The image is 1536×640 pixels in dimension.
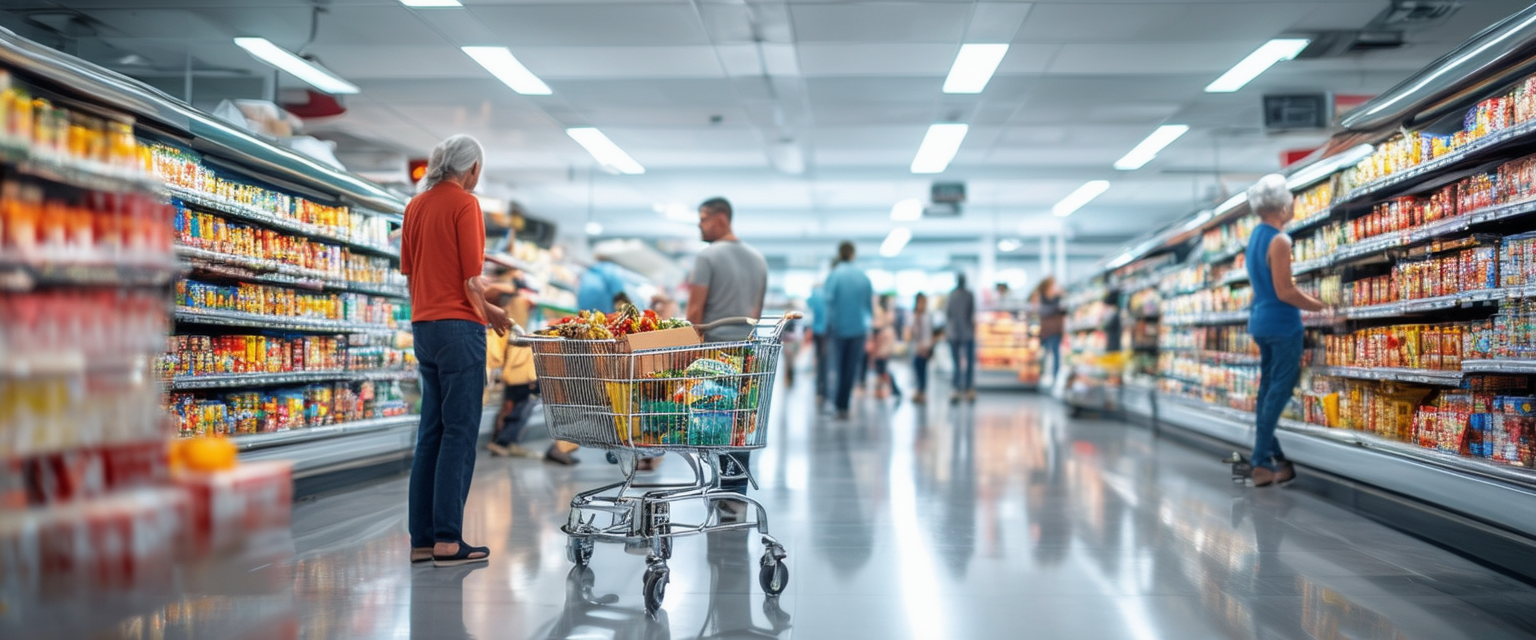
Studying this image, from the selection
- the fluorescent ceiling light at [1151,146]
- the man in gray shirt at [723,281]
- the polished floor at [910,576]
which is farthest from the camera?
the fluorescent ceiling light at [1151,146]

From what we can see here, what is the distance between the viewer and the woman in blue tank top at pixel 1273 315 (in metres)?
5.12

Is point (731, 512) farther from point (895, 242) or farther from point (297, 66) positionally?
point (895, 242)

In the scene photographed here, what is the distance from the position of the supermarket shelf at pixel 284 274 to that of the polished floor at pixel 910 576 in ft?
3.91

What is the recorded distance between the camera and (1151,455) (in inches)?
287

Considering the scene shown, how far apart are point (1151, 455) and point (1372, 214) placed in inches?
107

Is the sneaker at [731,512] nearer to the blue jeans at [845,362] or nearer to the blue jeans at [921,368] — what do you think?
the blue jeans at [845,362]

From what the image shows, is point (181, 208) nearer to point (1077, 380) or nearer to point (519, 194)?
point (1077, 380)

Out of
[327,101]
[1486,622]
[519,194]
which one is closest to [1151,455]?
[1486,622]

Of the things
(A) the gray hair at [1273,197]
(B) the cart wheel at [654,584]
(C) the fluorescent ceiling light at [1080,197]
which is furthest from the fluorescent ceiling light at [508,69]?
(C) the fluorescent ceiling light at [1080,197]

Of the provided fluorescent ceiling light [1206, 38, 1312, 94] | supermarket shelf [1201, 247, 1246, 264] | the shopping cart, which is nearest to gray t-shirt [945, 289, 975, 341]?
fluorescent ceiling light [1206, 38, 1312, 94]

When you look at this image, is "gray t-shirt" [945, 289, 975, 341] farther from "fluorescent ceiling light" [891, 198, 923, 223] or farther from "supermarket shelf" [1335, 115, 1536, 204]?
"supermarket shelf" [1335, 115, 1536, 204]

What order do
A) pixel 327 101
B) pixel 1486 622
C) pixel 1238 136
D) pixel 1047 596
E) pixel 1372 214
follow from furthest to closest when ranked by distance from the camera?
pixel 1238 136, pixel 327 101, pixel 1372 214, pixel 1047 596, pixel 1486 622

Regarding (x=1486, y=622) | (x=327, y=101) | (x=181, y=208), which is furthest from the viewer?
(x=327, y=101)

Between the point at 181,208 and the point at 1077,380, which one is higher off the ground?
the point at 181,208
